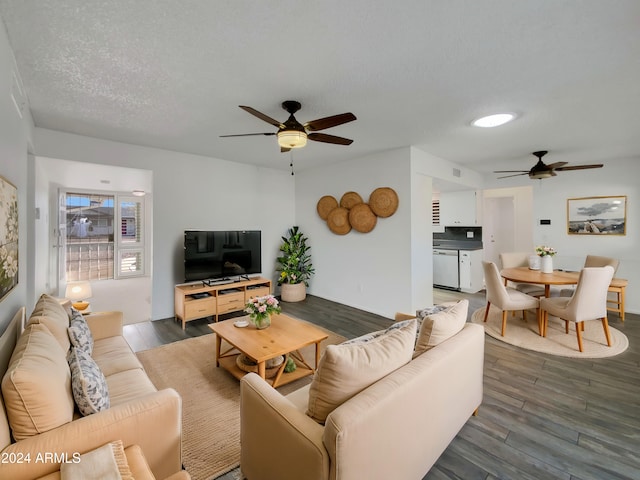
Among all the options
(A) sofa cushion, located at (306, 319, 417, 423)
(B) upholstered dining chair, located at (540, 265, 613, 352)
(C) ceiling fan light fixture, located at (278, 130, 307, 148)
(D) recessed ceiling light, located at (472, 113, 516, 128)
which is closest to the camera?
(A) sofa cushion, located at (306, 319, 417, 423)

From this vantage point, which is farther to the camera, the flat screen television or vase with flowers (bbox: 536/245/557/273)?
the flat screen television

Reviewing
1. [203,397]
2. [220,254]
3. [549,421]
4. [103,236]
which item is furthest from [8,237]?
[103,236]

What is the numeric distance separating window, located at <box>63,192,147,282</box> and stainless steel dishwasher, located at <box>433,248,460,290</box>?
272 inches

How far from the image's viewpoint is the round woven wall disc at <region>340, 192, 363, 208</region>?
4.70 meters

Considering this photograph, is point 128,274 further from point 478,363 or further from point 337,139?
point 478,363

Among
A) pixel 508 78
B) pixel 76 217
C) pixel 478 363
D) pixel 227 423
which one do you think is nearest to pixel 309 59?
pixel 508 78

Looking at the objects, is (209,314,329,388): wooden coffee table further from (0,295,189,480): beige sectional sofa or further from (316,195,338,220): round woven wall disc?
(316,195,338,220): round woven wall disc

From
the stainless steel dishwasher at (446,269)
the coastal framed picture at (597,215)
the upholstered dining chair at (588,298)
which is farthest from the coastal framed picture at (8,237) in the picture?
the coastal framed picture at (597,215)

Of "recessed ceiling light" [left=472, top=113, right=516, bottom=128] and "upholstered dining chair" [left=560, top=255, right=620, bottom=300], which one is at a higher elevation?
"recessed ceiling light" [left=472, top=113, right=516, bottom=128]

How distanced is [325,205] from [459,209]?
3199 millimetres

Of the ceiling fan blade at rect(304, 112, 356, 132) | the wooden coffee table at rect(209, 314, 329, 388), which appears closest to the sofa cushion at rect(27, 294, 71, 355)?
the wooden coffee table at rect(209, 314, 329, 388)

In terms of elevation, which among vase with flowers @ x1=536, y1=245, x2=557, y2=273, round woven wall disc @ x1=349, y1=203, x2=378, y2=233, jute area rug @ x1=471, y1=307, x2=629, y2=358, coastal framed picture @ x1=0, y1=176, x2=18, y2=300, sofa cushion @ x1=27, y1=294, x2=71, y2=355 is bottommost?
jute area rug @ x1=471, y1=307, x2=629, y2=358

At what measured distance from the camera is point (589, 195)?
4.96 m

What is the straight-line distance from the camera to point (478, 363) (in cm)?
199
